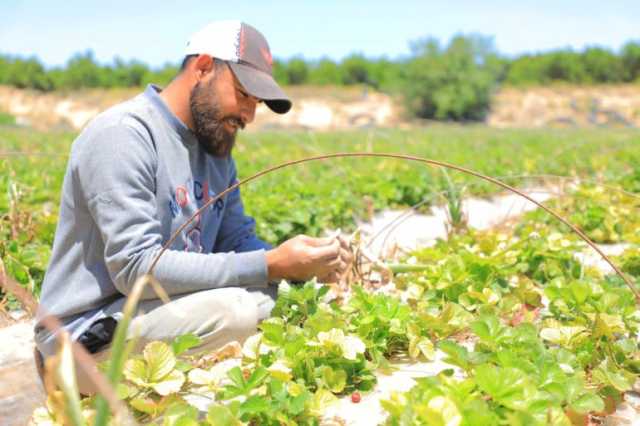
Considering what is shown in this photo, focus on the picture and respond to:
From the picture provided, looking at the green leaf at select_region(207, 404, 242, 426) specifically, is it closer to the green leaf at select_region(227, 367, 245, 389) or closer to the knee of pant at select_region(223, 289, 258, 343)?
the green leaf at select_region(227, 367, 245, 389)

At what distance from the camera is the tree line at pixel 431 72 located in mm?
38281

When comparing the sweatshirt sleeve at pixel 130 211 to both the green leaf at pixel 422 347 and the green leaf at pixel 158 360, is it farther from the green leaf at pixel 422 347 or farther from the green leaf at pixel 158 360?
the green leaf at pixel 422 347

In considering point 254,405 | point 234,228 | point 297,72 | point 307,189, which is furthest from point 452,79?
point 254,405

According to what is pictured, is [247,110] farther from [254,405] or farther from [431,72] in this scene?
[431,72]

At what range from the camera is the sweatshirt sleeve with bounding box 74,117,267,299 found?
6.43 ft

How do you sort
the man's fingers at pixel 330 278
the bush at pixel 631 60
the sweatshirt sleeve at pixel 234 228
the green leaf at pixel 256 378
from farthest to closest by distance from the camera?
the bush at pixel 631 60 < the sweatshirt sleeve at pixel 234 228 < the man's fingers at pixel 330 278 < the green leaf at pixel 256 378

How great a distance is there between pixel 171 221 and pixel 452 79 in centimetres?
3776

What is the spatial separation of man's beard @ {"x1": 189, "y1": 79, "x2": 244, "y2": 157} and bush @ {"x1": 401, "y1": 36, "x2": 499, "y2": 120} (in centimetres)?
3615

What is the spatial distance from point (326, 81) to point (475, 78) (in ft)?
35.0

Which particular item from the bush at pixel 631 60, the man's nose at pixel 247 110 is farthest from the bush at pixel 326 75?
the man's nose at pixel 247 110

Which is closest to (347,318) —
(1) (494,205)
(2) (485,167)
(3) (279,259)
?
(3) (279,259)

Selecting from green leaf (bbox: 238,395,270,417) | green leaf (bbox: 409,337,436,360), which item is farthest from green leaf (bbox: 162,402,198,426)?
green leaf (bbox: 409,337,436,360)

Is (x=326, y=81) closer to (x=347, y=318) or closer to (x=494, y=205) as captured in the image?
(x=494, y=205)

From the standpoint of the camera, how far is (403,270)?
282 cm
